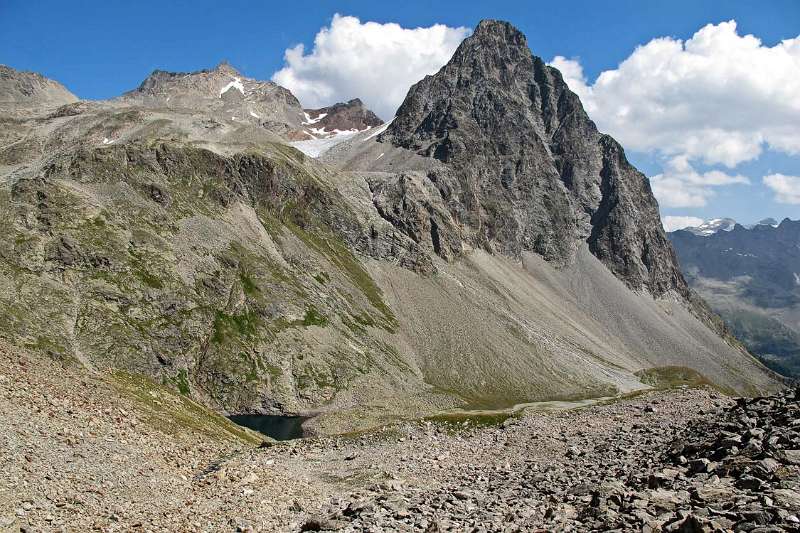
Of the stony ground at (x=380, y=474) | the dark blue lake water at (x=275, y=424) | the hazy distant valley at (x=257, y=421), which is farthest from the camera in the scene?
the dark blue lake water at (x=275, y=424)

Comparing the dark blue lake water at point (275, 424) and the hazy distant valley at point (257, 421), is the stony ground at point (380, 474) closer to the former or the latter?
the hazy distant valley at point (257, 421)

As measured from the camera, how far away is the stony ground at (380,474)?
20812 millimetres

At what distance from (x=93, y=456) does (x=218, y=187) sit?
171087 millimetres

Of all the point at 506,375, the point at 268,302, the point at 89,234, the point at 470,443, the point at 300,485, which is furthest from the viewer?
the point at 506,375

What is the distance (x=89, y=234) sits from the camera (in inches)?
5079

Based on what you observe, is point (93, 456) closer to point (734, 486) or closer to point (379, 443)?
point (379, 443)

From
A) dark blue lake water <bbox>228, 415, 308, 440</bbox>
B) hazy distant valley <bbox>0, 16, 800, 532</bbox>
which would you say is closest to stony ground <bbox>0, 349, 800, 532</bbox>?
hazy distant valley <bbox>0, 16, 800, 532</bbox>

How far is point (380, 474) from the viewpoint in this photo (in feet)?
120

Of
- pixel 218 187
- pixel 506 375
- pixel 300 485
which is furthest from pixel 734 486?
pixel 218 187

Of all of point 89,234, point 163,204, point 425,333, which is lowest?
point 425,333

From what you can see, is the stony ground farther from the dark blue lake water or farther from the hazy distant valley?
the dark blue lake water

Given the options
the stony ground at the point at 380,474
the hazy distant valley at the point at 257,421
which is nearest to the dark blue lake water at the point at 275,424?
the hazy distant valley at the point at 257,421

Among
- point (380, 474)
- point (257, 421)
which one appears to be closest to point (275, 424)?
point (257, 421)

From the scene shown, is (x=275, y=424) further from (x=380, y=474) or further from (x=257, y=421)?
(x=380, y=474)
